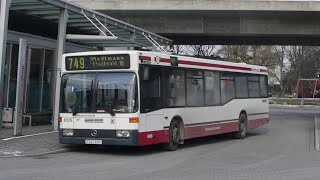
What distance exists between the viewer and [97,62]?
1384cm

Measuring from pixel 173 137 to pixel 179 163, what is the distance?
2.63m

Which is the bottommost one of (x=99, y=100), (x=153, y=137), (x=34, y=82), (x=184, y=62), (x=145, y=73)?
(x=153, y=137)

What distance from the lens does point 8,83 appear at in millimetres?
20297

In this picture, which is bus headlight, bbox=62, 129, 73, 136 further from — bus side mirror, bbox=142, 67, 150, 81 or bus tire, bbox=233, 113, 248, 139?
bus tire, bbox=233, 113, 248, 139

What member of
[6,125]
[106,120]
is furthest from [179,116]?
[6,125]

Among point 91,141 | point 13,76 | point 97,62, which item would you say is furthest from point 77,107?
point 13,76

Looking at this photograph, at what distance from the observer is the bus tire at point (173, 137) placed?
1475 centimetres

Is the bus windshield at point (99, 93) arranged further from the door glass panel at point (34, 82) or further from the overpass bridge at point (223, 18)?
the overpass bridge at point (223, 18)

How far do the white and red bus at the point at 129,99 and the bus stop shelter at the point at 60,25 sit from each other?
152 inches

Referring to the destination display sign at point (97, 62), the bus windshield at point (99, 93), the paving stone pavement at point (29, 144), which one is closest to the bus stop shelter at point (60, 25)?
the paving stone pavement at point (29, 144)

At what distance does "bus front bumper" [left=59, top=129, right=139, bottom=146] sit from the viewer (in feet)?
43.3

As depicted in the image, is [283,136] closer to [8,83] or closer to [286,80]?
[8,83]

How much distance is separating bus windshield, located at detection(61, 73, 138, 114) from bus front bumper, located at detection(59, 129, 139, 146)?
1.80 ft

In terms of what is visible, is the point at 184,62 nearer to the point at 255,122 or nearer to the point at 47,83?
the point at 255,122
